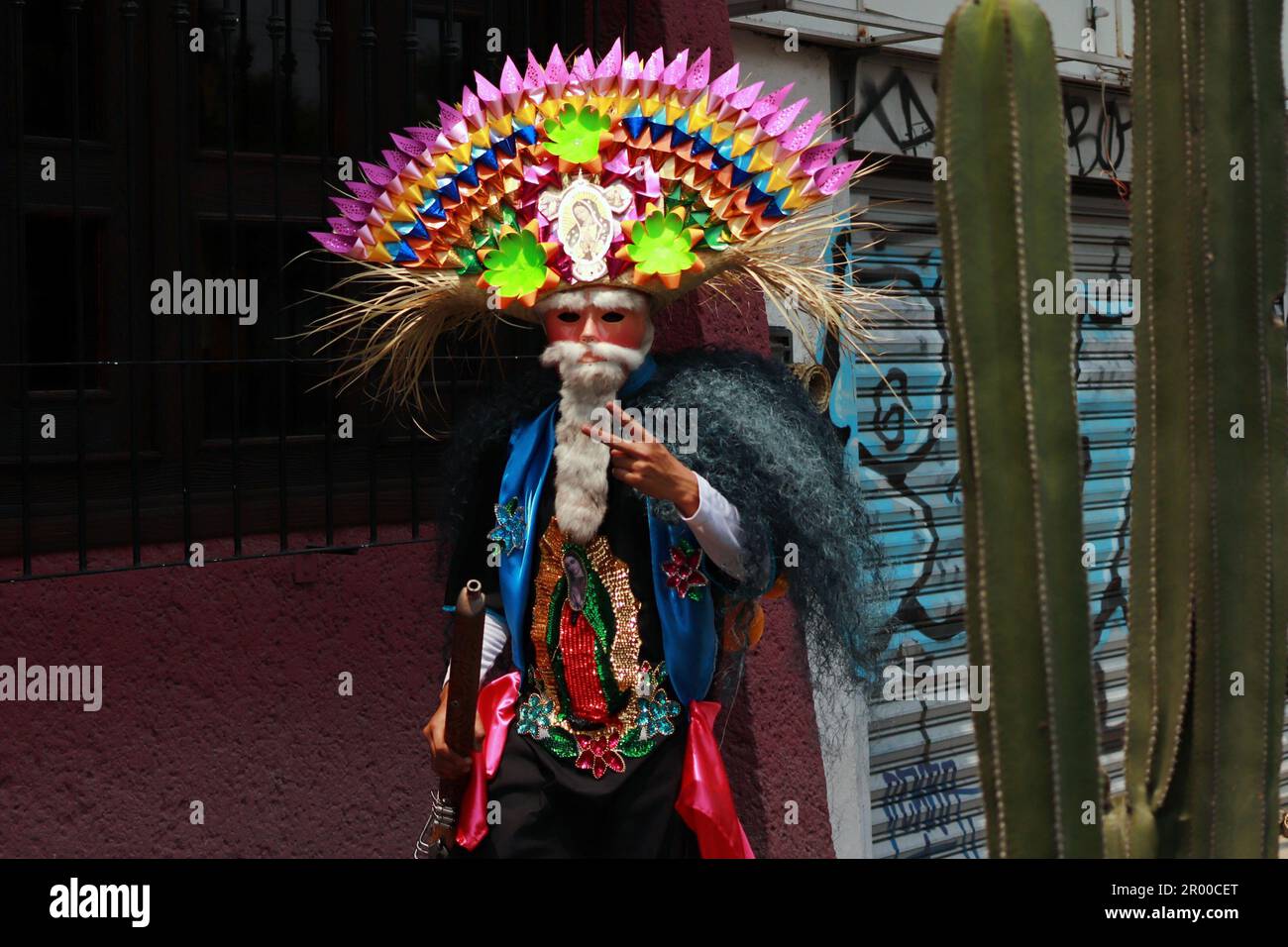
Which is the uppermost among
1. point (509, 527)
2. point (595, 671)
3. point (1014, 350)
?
point (1014, 350)

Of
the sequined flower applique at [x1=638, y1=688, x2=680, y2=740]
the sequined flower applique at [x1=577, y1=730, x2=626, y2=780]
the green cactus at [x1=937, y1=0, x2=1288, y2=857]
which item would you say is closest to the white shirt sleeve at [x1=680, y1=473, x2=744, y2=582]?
the sequined flower applique at [x1=638, y1=688, x2=680, y2=740]

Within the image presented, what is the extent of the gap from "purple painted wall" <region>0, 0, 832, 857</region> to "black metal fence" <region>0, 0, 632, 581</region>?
12cm

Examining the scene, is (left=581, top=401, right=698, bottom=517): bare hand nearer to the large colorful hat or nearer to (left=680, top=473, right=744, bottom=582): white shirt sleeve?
(left=680, top=473, right=744, bottom=582): white shirt sleeve

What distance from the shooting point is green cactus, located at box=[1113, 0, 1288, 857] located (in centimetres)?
241

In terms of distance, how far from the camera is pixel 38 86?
14.4 ft

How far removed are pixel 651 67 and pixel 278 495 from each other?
70.9 inches

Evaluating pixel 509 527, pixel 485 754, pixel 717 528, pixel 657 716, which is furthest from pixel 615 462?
pixel 485 754

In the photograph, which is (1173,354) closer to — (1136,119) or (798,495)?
(1136,119)

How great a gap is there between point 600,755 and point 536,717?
Answer: 0.17 m

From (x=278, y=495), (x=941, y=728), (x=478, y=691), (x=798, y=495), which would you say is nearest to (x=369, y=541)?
(x=278, y=495)

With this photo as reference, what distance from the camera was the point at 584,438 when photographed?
3.58 metres

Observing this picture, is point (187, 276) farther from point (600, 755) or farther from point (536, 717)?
point (600, 755)

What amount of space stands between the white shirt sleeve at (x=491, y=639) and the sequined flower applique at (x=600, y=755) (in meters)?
0.32

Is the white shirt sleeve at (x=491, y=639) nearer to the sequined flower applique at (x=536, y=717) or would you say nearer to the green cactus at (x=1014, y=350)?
the sequined flower applique at (x=536, y=717)
